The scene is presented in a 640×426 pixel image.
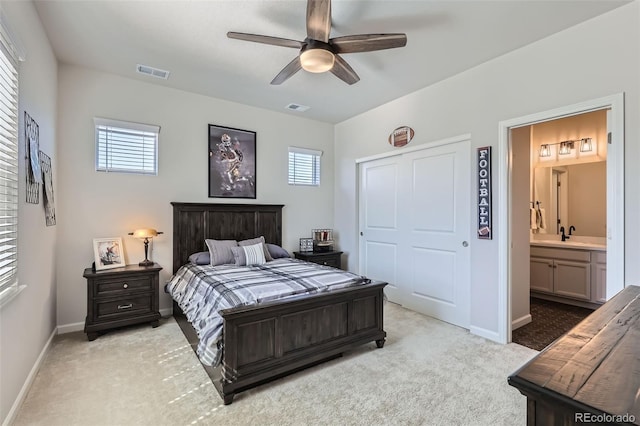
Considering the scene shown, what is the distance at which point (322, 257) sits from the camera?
4930mm

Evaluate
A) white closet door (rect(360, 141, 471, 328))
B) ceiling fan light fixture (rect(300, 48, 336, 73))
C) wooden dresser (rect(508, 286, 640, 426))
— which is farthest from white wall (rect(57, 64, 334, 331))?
wooden dresser (rect(508, 286, 640, 426))

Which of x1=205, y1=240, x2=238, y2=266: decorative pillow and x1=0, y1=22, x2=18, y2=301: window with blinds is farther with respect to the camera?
x1=205, y1=240, x2=238, y2=266: decorative pillow

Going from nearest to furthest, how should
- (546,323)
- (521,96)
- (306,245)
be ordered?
(521,96)
(546,323)
(306,245)

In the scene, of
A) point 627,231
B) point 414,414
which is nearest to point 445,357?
point 414,414

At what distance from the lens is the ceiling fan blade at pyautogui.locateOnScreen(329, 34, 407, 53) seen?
7.34ft

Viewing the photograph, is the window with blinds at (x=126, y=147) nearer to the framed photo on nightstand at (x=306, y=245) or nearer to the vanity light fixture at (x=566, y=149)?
the framed photo on nightstand at (x=306, y=245)

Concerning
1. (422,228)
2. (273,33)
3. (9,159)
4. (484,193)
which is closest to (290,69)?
(273,33)

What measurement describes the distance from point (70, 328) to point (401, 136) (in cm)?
469

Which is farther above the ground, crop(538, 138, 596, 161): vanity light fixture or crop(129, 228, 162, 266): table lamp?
crop(538, 138, 596, 161): vanity light fixture

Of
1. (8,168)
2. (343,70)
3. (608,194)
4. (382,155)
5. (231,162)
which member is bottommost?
(608,194)

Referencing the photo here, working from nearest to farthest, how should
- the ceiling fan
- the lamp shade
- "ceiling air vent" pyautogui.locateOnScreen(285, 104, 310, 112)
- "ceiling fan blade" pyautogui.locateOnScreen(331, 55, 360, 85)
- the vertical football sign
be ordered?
the ceiling fan → "ceiling fan blade" pyautogui.locateOnScreen(331, 55, 360, 85) → the vertical football sign → the lamp shade → "ceiling air vent" pyautogui.locateOnScreen(285, 104, 310, 112)

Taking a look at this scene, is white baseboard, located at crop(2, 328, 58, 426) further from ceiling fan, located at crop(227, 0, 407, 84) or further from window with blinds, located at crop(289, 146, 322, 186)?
window with blinds, located at crop(289, 146, 322, 186)

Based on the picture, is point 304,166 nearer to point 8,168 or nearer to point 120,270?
point 120,270

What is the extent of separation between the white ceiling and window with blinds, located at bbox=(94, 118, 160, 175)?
622 mm
